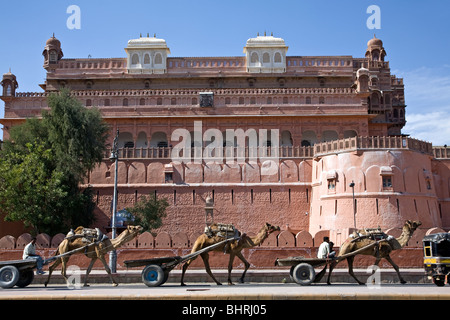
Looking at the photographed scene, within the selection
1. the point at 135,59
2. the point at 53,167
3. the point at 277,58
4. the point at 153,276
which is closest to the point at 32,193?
the point at 53,167

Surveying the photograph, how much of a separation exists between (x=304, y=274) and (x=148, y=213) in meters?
16.3

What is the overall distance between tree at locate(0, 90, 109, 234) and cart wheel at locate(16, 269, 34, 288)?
1192cm

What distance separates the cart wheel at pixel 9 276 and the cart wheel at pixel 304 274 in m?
7.19

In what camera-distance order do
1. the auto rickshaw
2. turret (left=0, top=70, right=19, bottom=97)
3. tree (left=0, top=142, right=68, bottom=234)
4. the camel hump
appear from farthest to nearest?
→ turret (left=0, top=70, right=19, bottom=97) → tree (left=0, top=142, right=68, bottom=234) → the camel hump → the auto rickshaw

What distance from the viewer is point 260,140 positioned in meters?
36.6

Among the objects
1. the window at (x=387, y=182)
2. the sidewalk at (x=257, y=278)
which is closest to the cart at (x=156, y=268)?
the sidewalk at (x=257, y=278)

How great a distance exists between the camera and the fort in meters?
27.2

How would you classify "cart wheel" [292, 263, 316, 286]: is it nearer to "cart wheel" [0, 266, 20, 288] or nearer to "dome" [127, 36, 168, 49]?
"cart wheel" [0, 266, 20, 288]

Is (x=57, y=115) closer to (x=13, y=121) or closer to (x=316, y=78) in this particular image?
(x=13, y=121)

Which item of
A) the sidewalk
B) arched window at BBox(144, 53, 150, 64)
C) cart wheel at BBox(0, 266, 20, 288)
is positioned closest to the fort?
arched window at BBox(144, 53, 150, 64)

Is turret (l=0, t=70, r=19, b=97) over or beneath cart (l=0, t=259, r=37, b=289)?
over
